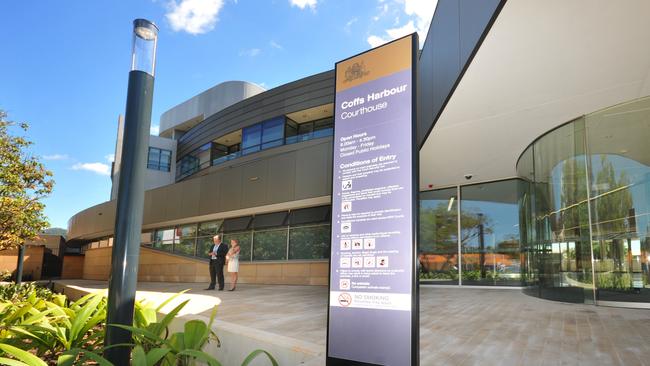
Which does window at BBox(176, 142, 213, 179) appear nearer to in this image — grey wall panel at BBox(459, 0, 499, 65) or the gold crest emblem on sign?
grey wall panel at BBox(459, 0, 499, 65)

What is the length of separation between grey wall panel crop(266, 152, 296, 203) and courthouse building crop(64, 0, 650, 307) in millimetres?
56

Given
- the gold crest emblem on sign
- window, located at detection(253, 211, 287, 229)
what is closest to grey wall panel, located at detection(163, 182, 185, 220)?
window, located at detection(253, 211, 287, 229)

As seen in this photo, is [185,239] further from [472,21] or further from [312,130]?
[472,21]

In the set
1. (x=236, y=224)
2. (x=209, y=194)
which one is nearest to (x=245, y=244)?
(x=236, y=224)

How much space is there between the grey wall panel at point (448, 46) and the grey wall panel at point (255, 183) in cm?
Result: 802

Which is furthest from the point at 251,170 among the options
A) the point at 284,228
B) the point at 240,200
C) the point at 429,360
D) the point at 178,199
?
the point at 429,360

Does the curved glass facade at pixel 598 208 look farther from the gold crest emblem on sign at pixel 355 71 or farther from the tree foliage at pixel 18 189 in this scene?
the tree foliage at pixel 18 189

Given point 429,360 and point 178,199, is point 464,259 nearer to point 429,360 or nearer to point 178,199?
point 429,360

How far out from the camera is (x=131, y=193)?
3426 mm

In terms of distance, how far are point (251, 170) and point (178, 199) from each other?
557 cm

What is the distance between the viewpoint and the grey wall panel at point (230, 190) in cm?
1711

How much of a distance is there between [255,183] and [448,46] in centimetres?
1075

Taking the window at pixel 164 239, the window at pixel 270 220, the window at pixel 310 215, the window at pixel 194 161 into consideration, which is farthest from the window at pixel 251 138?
the window at pixel 164 239

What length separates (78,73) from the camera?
52.5 feet
